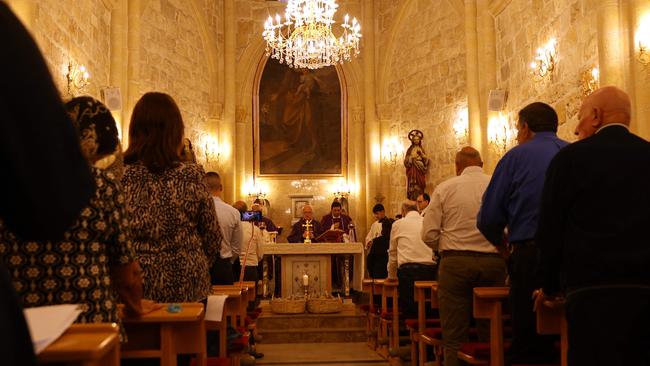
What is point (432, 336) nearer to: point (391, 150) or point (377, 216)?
point (377, 216)

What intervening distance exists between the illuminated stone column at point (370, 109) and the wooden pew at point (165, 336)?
13789mm

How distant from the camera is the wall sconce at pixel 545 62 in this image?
9.82 metres

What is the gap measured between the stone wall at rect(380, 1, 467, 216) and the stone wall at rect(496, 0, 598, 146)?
1.72 metres

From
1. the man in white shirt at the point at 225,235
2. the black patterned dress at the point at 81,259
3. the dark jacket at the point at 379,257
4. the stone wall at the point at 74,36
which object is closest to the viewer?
the black patterned dress at the point at 81,259

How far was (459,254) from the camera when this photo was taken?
16.8 feet

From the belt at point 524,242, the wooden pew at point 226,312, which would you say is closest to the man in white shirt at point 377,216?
the wooden pew at point 226,312

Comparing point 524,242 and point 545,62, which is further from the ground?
point 545,62

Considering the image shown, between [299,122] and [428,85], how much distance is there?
153 inches

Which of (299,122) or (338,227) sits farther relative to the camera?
(299,122)

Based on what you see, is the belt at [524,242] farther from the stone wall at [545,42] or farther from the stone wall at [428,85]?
the stone wall at [428,85]

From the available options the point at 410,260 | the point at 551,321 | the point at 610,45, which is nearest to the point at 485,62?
the point at 610,45

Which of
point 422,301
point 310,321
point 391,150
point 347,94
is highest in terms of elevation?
point 347,94

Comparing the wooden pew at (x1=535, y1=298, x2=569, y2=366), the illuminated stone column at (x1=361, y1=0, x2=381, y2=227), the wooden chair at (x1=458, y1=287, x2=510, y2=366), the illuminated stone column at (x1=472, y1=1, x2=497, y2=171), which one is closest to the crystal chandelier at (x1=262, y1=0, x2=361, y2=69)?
the illuminated stone column at (x1=472, y1=1, x2=497, y2=171)

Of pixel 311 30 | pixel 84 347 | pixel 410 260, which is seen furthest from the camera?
pixel 311 30
